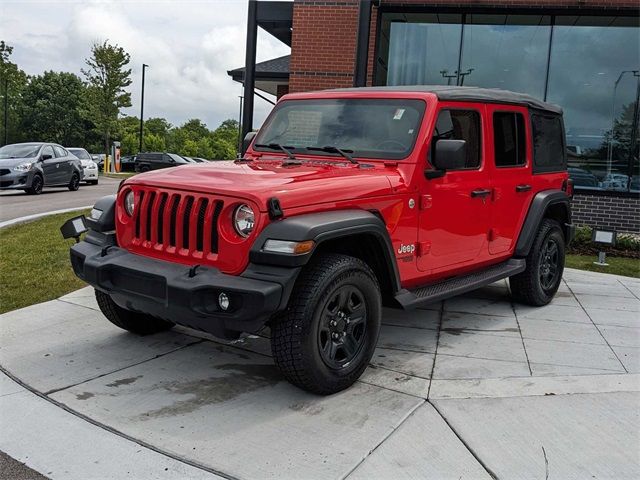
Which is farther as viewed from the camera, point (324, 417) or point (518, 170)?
point (518, 170)

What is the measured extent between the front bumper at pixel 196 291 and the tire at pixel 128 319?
751 mm

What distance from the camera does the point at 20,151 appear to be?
53.5ft

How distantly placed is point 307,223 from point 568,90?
31.3 ft

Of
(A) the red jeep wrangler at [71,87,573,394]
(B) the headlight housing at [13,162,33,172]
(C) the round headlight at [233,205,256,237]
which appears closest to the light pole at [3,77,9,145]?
(B) the headlight housing at [13,162,33,172]

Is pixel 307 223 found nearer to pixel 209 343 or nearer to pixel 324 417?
pixel 324 417

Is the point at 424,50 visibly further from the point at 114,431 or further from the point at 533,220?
the point at 114,431

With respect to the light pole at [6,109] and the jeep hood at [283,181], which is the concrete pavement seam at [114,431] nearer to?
the jeep hood at [283,181]

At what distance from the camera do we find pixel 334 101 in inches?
189

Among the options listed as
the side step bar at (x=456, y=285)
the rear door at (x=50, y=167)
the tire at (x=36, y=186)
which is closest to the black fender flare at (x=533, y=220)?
the side step bar at (x=456, y=285)

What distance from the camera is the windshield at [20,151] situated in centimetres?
1614

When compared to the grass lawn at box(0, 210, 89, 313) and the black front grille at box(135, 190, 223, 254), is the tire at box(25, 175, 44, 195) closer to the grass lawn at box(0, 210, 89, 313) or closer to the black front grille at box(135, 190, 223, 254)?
the grass lawn at box(0, 210, 89, 313)

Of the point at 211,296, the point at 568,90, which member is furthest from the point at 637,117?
the point at 211,296

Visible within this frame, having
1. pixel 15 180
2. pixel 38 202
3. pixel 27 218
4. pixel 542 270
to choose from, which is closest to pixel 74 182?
pixel 15 180

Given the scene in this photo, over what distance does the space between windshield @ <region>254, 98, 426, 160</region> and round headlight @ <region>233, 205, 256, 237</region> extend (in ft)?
4.31
